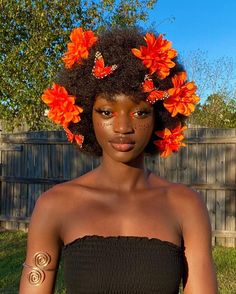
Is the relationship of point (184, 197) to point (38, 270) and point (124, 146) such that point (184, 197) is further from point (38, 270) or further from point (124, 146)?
point (38, 270)

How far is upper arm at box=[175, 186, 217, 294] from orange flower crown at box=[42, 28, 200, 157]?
0.33m

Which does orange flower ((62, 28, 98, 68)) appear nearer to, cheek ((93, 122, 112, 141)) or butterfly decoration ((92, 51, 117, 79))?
butterfly decoration ((92, 51, 117, 79))

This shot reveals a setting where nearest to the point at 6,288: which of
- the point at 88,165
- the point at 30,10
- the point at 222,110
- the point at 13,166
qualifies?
the point at 88,165

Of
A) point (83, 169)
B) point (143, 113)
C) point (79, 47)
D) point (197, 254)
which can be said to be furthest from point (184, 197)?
point (83, 169)

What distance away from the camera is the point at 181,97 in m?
2.05

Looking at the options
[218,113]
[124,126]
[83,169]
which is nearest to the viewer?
[124,126]

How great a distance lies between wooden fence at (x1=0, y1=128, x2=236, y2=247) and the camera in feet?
30.4

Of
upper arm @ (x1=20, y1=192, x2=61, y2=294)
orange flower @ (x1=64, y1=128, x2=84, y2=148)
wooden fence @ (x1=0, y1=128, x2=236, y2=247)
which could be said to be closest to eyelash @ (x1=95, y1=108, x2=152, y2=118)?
orange flower @ (x1=64, y1=128, x2=84, y2=148)

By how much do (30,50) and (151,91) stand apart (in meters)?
10.1

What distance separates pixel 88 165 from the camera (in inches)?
404

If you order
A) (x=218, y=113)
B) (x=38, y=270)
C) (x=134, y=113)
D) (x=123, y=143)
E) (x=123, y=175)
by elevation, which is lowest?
(x=38, y=270)

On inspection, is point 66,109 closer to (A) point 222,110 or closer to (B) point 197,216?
(B) point 197,216

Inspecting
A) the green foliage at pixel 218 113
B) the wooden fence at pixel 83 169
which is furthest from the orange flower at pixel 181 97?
the green foliage at pixel 218 113

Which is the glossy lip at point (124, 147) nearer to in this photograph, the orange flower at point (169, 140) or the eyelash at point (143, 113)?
the eyelash at point (143, 113)
